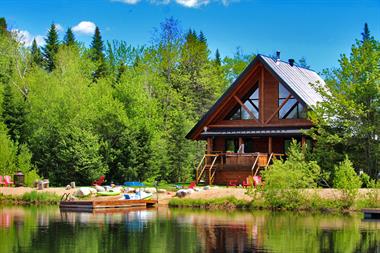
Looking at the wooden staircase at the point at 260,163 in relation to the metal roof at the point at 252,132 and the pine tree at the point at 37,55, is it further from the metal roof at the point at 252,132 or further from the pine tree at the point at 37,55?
the pine tree at the point at 37,55

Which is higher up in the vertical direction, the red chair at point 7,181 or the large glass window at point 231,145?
the large glass window at point 231,145

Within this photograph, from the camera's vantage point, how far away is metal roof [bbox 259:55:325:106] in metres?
43.7

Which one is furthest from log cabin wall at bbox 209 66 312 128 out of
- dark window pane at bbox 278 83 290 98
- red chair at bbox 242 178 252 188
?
red chair at bbox 242 178 252 188

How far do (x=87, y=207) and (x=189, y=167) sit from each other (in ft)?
58.4

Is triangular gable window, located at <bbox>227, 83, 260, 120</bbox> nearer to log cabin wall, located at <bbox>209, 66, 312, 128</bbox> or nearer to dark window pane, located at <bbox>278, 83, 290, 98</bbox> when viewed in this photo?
log cabin wall, located at <bbox>209, 66, 312, 128</bbox>

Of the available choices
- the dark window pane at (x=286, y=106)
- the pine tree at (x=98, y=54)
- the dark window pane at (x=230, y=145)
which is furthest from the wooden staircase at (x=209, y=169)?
the pine tree at (x=98, y=54)

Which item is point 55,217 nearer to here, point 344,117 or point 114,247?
point 114,247

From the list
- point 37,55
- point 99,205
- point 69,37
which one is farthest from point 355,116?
point 69,37

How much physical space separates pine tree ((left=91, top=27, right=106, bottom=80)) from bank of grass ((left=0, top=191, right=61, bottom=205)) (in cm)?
3268

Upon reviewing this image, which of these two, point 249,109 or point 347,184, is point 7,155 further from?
point 347,184

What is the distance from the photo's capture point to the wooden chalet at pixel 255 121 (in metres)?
43.9

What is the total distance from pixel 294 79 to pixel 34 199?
1804 centimetres

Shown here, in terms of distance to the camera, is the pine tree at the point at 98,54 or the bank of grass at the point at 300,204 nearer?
the bank of grass at the point at 300,204

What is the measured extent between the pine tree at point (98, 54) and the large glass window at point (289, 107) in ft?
95.7
